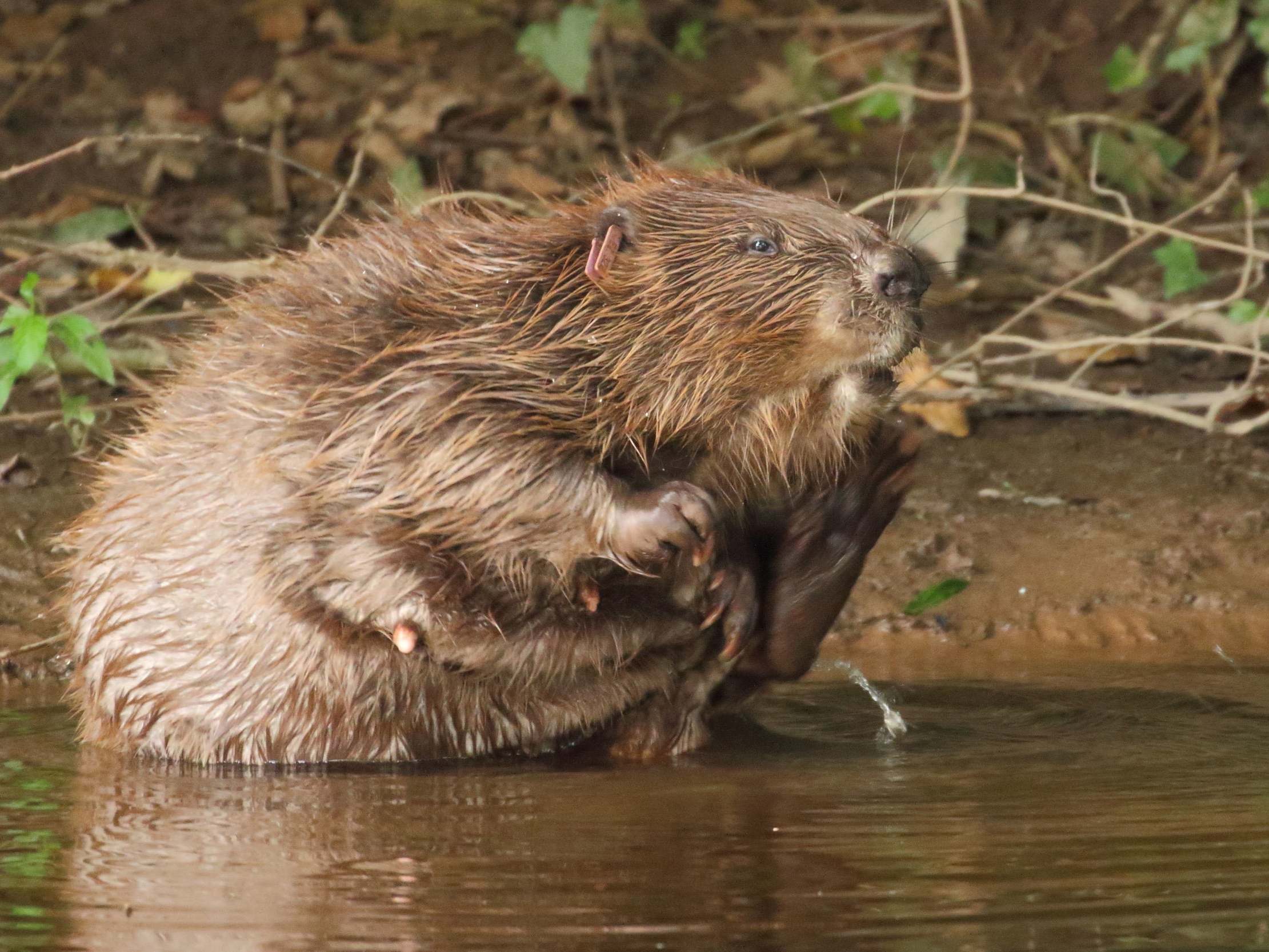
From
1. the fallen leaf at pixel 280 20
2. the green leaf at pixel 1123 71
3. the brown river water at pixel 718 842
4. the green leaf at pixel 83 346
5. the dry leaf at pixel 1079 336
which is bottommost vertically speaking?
the brown river water at pixel 718 842

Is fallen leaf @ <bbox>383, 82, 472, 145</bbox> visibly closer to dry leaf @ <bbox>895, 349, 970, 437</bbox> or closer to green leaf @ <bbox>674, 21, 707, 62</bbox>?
green leaf @ <bbox>674, 21, 707, 62</bbox>

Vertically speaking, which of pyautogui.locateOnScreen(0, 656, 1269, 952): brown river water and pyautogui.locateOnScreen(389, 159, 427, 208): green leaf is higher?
pyautogui.locateOnScreen(389, 159, 427, 208): green leaf

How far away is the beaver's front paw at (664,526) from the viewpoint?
10.8ft

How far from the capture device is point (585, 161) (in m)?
7.37

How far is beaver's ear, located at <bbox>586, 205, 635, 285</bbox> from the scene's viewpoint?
359 centimetres

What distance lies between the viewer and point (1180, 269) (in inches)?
232

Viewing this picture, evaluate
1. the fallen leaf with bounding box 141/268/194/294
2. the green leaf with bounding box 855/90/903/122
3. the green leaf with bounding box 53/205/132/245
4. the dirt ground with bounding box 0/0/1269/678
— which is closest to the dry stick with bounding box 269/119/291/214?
the dirt ground with bounding box 0/0/1269/678

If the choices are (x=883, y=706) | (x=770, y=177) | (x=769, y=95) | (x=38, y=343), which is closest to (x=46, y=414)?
(x=38, y=343)

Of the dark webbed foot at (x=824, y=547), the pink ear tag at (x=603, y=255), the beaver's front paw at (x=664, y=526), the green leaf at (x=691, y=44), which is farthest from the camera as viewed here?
the green leaf at (x=691, y=44)

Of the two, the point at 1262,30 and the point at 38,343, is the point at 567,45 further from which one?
the point at 38,343

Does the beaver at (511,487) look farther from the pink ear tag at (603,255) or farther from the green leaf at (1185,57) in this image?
the green leaf at (1185,57)

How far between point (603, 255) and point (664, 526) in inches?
22.0

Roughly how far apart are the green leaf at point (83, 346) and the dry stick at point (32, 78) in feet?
10.4

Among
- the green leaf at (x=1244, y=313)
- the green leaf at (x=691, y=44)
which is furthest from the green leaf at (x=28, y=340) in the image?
the green leaf at (x=691, y=44)
